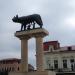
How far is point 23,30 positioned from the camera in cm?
2956

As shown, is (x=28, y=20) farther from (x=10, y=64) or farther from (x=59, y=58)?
(x=10, y=64)

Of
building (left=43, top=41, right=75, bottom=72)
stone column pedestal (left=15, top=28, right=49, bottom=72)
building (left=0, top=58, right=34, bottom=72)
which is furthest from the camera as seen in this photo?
building (left=0, top=58, right=34, bottom=72)

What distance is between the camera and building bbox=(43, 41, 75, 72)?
46812mm

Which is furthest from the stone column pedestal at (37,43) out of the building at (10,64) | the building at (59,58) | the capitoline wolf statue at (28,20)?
the building at (10,64)

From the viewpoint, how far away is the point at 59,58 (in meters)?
47.7

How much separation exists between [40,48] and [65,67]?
20101 millimetres

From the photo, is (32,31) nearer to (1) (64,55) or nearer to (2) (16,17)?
(2) (16,17)

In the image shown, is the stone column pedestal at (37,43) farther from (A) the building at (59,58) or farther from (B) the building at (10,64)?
(B) the building at (10,64)

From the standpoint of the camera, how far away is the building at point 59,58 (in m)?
46.8

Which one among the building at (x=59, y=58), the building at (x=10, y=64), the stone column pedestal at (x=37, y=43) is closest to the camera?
the stone column pedestal at (x=37, y=43)

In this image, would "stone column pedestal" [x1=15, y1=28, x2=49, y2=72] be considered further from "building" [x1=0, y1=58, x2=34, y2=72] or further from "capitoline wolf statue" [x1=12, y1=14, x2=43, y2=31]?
"building" [x1=0, y1=58, x2=34, y2=72]

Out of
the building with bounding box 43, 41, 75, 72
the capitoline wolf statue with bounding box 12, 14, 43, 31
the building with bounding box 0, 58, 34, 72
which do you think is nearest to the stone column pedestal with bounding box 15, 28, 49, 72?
the capitoline wolf statue with bounding box 12, 14, 43, 31

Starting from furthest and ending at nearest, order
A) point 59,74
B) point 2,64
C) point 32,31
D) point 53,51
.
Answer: point 2,64, point 53,51, point 59,74, point 32,31

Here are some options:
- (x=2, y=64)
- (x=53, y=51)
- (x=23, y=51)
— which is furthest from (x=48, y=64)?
(x=2, y=64)
